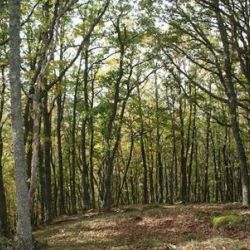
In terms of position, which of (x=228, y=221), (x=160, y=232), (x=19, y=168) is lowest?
(x=160, y=232)

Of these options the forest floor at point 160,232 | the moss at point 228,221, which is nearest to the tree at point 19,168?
the forest floor at point 160,232

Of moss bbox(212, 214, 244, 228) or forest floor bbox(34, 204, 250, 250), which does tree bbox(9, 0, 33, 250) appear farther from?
moss bbox(212, 214, 244, 228)

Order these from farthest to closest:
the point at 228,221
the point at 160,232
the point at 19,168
Answer: the point at 160,232, the point at 228,221, the point at 19,168

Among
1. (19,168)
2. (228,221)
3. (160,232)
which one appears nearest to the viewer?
(19,168)

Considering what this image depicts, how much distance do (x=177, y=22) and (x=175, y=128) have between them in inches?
654

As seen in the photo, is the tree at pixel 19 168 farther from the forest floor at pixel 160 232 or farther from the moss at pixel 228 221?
the moss at pixel 228 221

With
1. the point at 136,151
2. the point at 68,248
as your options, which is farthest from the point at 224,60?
the point at 136,151

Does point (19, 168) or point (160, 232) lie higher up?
point (19, 168)

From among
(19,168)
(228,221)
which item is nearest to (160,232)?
(228,221)

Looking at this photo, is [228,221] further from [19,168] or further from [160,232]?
[19,168]

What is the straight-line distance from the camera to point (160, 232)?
1612cm

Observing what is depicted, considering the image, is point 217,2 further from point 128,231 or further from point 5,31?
point 128,231

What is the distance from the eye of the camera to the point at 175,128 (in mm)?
37219

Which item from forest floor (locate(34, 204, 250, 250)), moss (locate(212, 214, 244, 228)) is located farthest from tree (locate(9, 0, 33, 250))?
moss (locate(212, 214, 244, 228))
